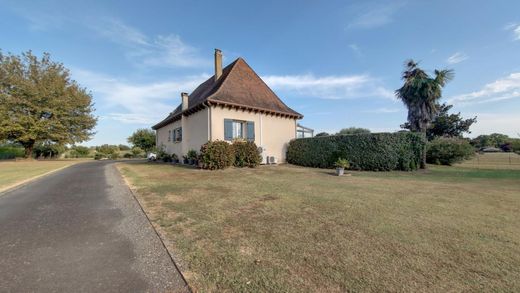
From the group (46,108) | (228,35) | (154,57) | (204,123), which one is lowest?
(204,123)

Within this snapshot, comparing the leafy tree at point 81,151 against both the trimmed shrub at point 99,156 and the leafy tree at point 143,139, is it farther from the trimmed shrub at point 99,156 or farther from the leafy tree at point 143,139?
the leafy tree at point 143,139

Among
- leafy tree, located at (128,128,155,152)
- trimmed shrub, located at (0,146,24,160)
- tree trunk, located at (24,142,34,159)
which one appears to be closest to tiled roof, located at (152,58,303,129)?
tree trunk, located at (24,142,34,159)

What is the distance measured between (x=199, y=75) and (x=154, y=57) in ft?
20.0

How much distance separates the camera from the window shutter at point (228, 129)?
12.9m

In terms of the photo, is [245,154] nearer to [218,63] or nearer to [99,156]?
[218,63]

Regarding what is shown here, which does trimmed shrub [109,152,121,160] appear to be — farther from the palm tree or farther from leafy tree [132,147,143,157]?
the palm tree

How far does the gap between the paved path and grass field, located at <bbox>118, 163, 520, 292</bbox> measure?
0.89 feet

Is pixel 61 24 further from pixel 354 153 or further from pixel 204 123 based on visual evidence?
pixel 354 153

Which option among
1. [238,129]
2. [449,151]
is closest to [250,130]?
[238,129]

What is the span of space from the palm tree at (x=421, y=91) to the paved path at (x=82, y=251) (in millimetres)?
22040

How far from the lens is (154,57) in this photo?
48.3ft

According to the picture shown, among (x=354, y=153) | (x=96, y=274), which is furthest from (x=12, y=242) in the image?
(x=354, y=153)

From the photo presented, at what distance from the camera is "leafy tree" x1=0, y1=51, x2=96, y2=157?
21.8 meters

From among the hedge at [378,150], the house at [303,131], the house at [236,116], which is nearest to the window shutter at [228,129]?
the house at [236,116]
